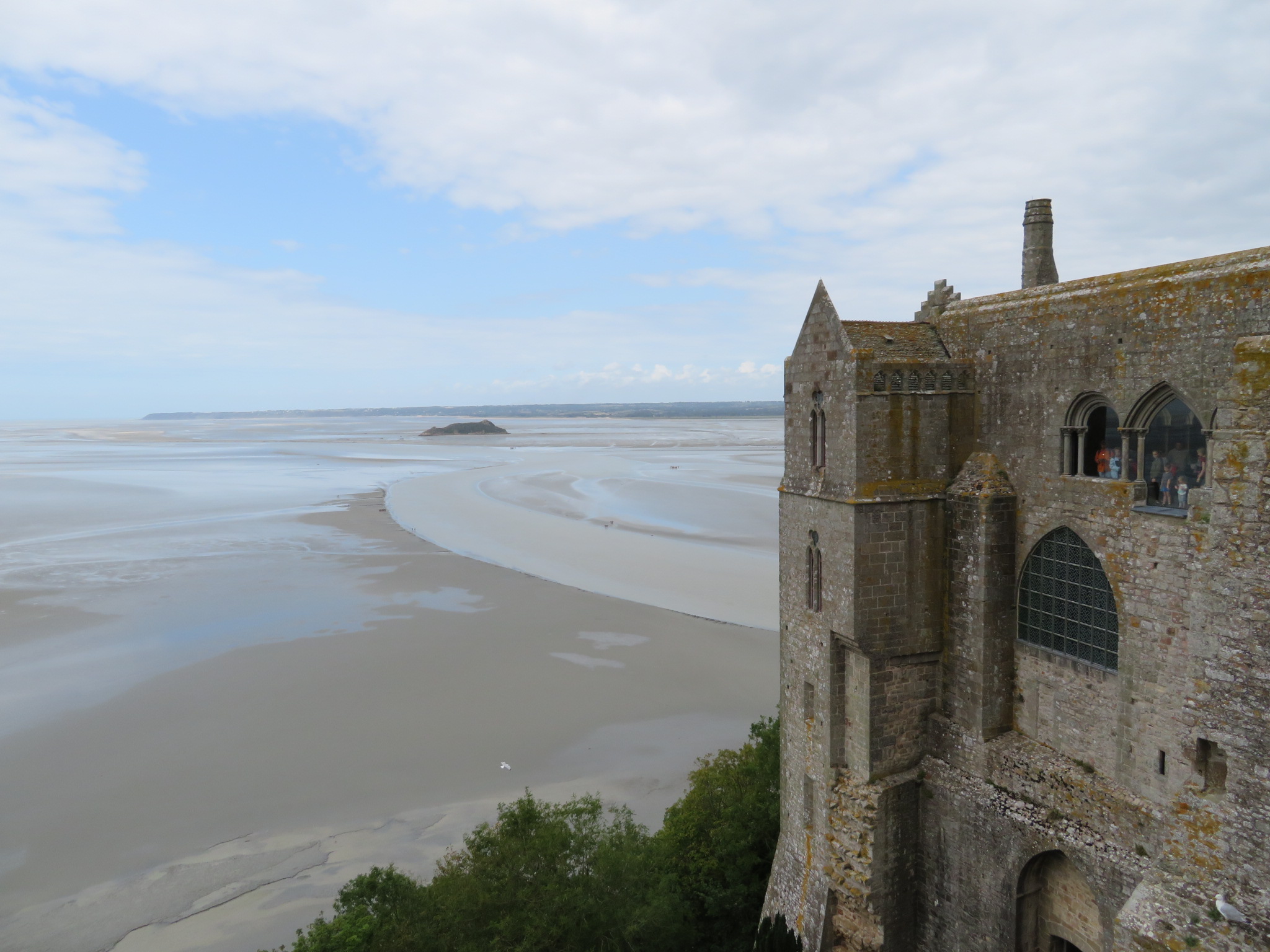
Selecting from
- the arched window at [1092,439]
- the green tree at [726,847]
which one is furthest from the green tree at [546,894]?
the arched window at [1092,439]

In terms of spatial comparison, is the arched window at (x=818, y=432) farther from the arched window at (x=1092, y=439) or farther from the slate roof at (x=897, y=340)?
the arched window at (x=1092, y=439)

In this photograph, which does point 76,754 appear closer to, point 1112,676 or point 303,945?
point 303,945

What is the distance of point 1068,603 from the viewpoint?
11.0 meters

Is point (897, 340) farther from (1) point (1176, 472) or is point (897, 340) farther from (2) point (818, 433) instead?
(1) point (1176, 472)

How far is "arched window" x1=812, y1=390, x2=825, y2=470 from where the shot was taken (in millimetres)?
12641

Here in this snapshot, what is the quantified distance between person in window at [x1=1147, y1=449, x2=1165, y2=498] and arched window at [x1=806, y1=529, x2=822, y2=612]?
15.7 ft

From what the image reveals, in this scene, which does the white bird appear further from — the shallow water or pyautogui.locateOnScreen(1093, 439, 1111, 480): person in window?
the shallow water

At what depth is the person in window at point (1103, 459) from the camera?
10383 mm

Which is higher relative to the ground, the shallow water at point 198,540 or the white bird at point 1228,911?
the white bird at point 1228,911

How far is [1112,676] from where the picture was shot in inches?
409

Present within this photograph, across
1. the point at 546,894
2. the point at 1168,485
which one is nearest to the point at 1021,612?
the point at 1168,485

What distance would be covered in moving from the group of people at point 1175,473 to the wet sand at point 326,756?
13473 mm

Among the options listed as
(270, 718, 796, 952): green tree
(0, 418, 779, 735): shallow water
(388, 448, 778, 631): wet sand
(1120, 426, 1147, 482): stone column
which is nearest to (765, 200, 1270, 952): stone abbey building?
(1120, 426, 1147, 482): stone column

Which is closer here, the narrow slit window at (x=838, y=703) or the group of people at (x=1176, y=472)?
the group of people at (x=1176, y=472)
